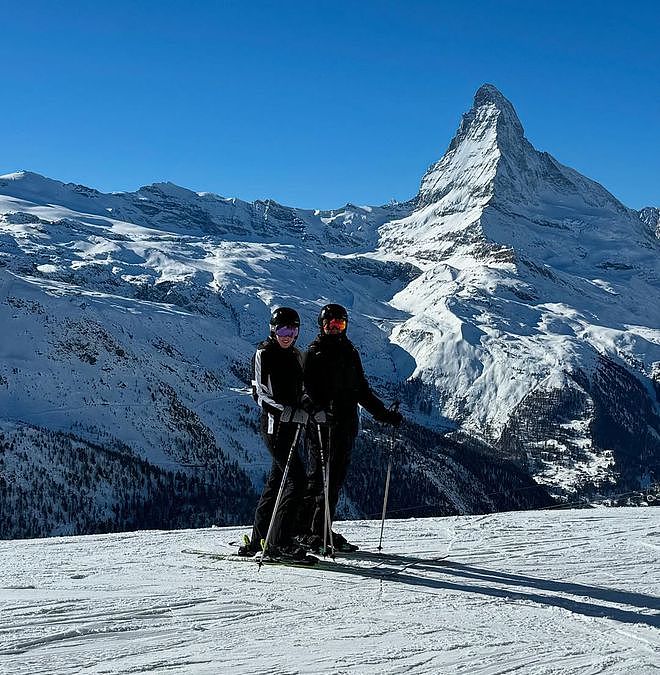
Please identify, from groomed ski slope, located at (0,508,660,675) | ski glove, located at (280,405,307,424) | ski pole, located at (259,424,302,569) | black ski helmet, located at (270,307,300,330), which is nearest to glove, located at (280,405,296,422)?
ski glove, located at (280,405,307,424)

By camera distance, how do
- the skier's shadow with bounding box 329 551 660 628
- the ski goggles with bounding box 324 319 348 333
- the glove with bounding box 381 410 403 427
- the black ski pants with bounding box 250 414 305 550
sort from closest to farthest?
the skier's shadow with bounding box 329 551 660 628 < the black ski pants with bounding box 250 414 305 550 < the ski goggles with bounding box 324 319 348 333 < the glove with bounding box 381 410 403 427

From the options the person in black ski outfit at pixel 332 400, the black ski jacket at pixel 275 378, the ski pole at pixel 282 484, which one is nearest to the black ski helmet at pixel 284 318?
the black ski jacket at pixel 275 378

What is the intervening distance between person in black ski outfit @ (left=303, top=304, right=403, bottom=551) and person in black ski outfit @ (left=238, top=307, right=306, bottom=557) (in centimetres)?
33

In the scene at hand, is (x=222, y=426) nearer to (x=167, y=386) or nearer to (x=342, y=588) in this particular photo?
(x=167, y=386)

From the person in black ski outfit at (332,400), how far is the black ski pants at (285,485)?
0.43 meters

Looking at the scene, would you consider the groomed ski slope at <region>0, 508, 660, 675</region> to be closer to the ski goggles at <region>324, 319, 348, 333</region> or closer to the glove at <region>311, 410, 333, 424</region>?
the glove at <region>311, 410, 333, 424</region>

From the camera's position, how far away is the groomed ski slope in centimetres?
659

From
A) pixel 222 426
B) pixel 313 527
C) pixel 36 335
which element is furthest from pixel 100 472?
pixel 313 527

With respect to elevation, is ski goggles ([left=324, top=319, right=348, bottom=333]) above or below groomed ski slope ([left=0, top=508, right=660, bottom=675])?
above

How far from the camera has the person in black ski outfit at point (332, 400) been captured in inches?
446

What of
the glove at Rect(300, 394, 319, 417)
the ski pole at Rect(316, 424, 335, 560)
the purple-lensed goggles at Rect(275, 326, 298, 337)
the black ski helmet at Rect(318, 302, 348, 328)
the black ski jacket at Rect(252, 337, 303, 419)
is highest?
the black ski helmet at Rect(318, 302, 348, 328)

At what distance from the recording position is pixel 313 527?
37.9 feet

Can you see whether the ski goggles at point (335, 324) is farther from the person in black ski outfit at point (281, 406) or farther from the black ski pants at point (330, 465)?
the black ski pants at point (330, 465)

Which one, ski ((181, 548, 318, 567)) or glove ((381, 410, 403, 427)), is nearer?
ski ((181, 548, 318, 567))
